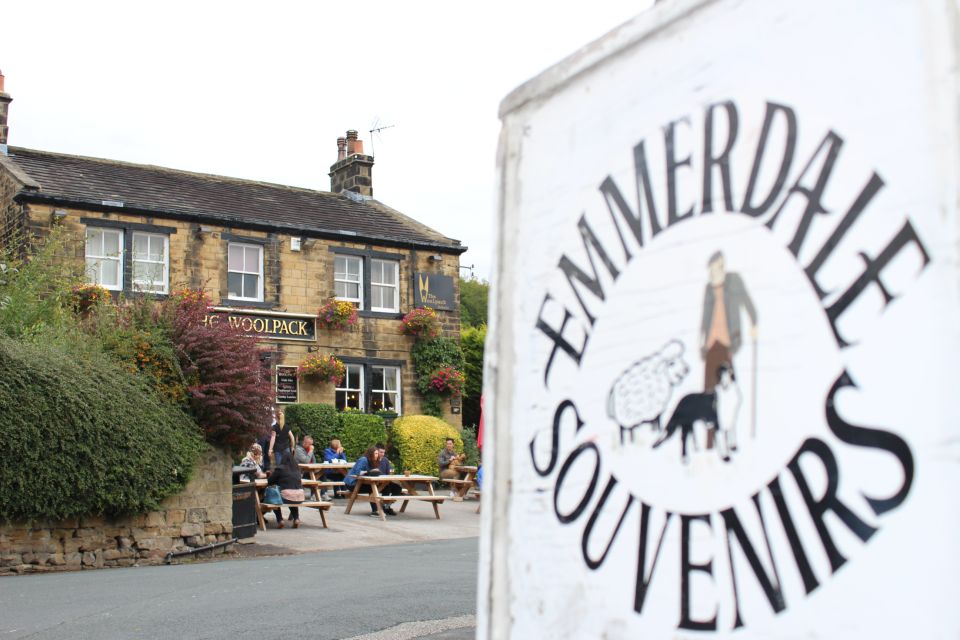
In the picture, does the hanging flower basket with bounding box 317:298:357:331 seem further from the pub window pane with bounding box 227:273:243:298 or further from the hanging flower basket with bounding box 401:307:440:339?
the pub window pane with bounding box 227:273:243:298

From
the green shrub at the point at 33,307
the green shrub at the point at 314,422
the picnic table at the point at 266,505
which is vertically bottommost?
the picnic table at the point at 266,505

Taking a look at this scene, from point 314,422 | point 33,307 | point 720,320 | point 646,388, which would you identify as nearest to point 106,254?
point 314,422

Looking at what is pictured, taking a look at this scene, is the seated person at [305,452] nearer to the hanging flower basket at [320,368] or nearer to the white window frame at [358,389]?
the hanging flower basket at [320,368]

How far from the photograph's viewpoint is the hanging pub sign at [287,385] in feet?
80.7

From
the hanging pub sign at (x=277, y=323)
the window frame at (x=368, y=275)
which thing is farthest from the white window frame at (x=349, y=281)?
the hanging pub sign at (x=277, y=323)

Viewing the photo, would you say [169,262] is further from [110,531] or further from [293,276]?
[110,531]

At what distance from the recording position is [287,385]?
24.7m

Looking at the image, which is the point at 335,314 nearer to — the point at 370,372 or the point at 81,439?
the point at 370,372

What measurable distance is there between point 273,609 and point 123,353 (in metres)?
5.95

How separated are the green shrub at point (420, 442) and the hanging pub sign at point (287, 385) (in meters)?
2.58

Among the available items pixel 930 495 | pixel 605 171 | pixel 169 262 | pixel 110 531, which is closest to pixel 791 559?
pixel 930 495

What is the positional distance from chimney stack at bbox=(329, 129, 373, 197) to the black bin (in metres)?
16.5

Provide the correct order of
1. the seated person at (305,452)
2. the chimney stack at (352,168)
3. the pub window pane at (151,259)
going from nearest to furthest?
1. the seated person at (305,452)
2. the pub window pane at (151,259)
3. the chimney stack at (352,168)

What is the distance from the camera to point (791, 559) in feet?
4.81
